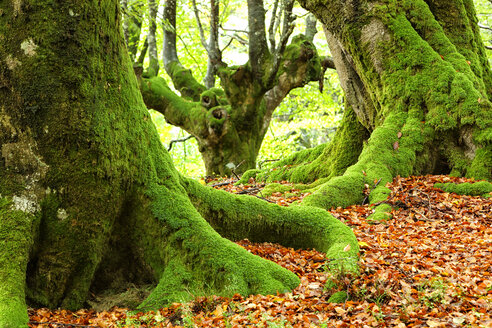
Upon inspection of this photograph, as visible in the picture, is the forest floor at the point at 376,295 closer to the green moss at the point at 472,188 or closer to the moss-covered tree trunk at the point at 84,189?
the moss-covered tree trunk at the point at 84,189

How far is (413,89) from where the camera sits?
8.59m

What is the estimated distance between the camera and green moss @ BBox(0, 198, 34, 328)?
3.78 m

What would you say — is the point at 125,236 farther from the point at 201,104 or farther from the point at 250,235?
the point at 201,104

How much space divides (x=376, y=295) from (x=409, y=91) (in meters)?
5.72

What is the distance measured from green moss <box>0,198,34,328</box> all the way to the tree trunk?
14.3ft

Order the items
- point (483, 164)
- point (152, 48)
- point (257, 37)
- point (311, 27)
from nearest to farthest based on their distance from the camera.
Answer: point (483, 164), point (257, 37), point (152, 48), point (311, 27)

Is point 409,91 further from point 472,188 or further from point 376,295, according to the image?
point 376,295

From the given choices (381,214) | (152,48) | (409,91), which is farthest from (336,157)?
(152,48)

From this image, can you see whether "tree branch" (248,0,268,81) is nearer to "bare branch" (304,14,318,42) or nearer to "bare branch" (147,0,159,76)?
"bare branch" (147,0,159,76)

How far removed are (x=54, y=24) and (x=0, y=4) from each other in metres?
0.54

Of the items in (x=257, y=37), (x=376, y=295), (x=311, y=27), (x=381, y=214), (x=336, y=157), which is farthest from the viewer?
(x=311, y=27)

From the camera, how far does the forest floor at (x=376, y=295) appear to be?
11.8 feet

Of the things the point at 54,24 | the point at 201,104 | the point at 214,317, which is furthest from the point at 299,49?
the point at 214,317

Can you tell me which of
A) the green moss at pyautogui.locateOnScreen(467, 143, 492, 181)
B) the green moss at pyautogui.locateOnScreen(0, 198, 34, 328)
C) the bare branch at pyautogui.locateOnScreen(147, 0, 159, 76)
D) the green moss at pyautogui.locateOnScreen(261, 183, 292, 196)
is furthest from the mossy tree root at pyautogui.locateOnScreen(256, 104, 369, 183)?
the green moss at pyautogui.locateOnScreen(0, 198, 34, 328)
